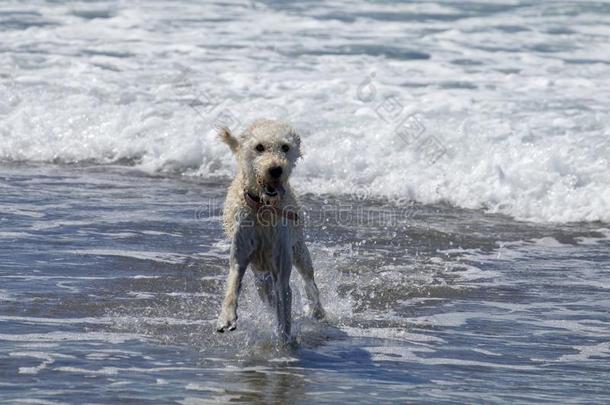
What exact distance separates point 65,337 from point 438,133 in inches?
254

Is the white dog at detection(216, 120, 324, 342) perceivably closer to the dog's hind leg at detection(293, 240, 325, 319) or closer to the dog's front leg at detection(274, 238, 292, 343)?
the dog's front leg at detection(274, 238, 292, 343)

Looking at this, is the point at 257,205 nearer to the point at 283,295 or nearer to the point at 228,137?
the point at 228,137

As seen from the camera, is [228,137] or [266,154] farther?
[228,137]

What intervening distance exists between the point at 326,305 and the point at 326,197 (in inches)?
134

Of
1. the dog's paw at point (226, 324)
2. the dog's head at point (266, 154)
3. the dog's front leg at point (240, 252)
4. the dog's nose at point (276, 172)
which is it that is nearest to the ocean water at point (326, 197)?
the dog's paw at point (226, 324)

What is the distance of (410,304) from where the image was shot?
7.89m

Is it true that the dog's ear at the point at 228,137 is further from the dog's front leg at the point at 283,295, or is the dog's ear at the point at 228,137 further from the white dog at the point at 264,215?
the dog's front leg at the point at 283,295

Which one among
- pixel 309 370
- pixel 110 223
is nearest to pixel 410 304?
pixel 309 370

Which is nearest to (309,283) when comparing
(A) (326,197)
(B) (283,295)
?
(B) (283,295)

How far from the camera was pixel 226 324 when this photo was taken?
21.2ft

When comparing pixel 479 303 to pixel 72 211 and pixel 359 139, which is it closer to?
pixel 72 211

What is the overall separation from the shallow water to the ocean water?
24 mm

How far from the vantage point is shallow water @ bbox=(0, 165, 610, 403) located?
612 cm

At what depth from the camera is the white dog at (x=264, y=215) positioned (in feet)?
21.4
